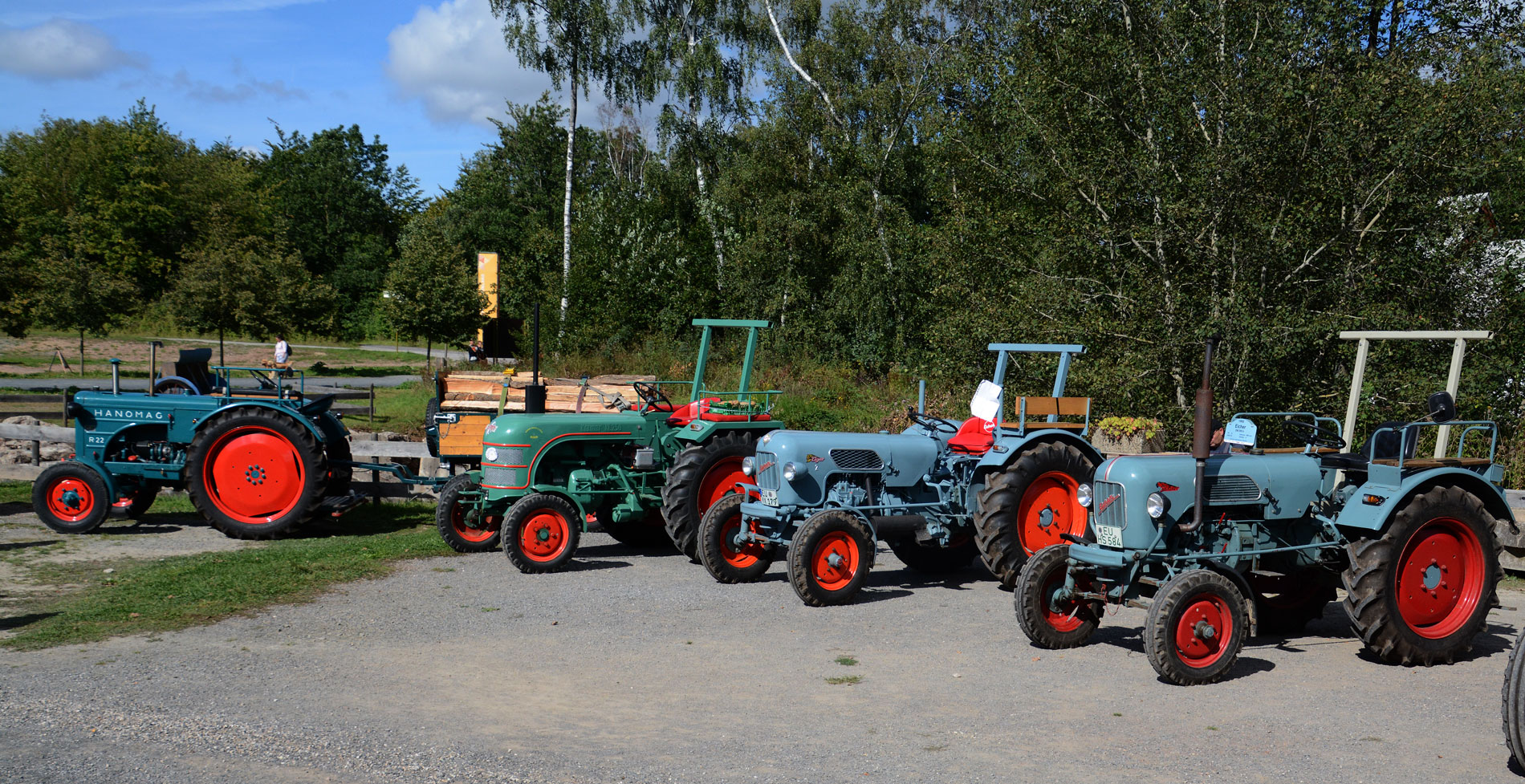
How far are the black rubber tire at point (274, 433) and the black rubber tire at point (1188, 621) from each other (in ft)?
25.2

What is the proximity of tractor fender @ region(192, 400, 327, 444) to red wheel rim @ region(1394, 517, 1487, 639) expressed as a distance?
8.95 m

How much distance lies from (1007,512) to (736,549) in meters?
2.17

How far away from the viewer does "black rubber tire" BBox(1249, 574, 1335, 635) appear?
7.00 m

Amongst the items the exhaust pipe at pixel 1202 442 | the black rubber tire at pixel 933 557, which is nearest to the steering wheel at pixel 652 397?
the black rubber tire at pixel 933 557

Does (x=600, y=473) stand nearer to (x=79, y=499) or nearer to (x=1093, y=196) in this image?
(x=79, y=499)

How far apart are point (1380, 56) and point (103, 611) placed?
47.4 feet

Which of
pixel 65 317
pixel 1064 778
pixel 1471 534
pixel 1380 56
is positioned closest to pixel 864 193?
pixel 1380 56

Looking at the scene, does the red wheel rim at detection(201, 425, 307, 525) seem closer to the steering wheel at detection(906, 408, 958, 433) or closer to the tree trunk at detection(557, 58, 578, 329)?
the steering wheel at detection(906, 408, 958, 433)

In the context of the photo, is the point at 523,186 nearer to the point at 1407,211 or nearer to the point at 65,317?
the point at 65,317

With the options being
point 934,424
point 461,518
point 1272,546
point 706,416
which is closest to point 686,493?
point 706,416

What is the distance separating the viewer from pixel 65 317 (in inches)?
1157

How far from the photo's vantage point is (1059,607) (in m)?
6.47

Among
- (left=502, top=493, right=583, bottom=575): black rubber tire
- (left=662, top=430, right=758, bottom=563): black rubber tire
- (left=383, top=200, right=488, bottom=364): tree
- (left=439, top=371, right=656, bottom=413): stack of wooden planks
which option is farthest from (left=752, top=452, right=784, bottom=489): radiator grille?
(left=383, top=200, right=488, bottom=364): tree

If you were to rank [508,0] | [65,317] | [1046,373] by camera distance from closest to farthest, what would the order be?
1. [1046,373]
2. [508,0]
3. [65,317]
